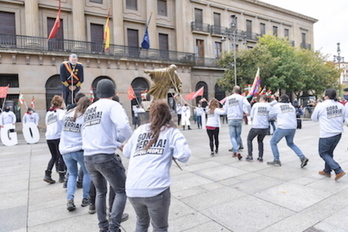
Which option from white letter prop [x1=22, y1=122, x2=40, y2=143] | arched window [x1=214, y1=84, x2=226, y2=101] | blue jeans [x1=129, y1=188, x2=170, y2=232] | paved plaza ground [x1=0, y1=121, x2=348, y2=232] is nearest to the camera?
blue jeans [x1=129, y1=188, x2=170, y2=232]

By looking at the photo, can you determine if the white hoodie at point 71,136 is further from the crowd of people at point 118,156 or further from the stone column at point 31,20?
the stone column at point 31,20

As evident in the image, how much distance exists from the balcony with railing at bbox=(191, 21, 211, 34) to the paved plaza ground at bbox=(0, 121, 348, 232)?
24652mm

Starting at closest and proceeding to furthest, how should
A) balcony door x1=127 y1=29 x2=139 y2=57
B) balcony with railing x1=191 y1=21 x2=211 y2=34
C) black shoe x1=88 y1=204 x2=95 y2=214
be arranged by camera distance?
black shoe x1=88 y1=204 x2=95 y2=214 < balcony door x1=127 y1=29 x2=139 y2=57 < balcony with railing x1=191 y1=21 x2=211 y2=34

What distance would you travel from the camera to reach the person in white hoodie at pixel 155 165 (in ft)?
7.12

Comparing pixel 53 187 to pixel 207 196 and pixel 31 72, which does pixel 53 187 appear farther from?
pixel 31 72

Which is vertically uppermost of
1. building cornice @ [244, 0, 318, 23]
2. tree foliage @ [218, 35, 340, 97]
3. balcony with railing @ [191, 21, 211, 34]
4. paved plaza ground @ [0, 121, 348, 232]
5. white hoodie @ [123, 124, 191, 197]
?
building cornice @ [244, 0, 318, 23]

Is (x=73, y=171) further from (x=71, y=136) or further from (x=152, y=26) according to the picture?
(x=152, y=26)

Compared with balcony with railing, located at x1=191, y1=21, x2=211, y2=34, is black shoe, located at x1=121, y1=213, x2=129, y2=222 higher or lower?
lower

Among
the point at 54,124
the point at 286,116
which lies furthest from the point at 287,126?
the point at 54,124

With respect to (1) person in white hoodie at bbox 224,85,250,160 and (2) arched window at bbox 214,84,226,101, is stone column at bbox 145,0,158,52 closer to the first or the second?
(2) arched window at bbox 214,84,226,101

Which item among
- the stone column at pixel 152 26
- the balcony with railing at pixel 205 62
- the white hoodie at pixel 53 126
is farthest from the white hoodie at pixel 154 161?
the balcony with railing at pixel 205 62

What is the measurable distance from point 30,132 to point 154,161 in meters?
10.3

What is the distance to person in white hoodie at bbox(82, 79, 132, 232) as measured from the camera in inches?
111

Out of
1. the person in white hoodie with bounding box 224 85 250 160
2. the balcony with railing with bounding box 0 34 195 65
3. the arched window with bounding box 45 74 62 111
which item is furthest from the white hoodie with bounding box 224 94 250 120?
the arched window with bounding box 45 74 62 111
